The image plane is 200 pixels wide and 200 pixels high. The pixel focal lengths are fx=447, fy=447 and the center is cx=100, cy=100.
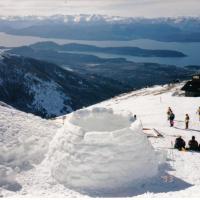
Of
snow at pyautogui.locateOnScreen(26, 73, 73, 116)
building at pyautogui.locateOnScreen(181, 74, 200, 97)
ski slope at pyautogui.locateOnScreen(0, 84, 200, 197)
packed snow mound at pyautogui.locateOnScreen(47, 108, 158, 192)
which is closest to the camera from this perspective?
ski slope at pyautogui.locateOnScreen(0, 84, 200, 197)

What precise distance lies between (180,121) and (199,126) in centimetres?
249

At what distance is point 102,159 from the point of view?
757 inches

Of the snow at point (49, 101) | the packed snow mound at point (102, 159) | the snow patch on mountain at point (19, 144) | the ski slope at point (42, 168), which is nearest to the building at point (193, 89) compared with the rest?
the ski slope at point (42, 168)

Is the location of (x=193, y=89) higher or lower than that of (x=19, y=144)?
lower

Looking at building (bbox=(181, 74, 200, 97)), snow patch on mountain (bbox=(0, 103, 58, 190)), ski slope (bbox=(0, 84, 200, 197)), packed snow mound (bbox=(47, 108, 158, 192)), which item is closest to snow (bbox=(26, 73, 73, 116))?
building (bbox=(181, 74, 200, 97))

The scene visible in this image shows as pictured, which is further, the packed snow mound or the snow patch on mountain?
the snow patch on mountain

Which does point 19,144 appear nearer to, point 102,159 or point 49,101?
point 102,159

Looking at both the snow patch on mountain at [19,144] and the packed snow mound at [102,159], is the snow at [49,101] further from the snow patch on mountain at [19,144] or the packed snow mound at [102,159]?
the packed snow mound at [102,159]

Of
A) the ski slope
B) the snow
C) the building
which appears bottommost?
the snow

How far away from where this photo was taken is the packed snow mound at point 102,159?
63.0 feet

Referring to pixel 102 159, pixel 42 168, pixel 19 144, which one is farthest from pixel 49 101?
pixel 102 159

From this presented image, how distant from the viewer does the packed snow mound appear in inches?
755

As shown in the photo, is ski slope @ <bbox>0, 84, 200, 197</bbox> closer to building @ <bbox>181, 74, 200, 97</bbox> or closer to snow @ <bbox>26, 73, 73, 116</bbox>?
building @ <bbox>181, 74, 200, 97</bbox>

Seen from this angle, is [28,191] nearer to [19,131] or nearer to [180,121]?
[19,131]
